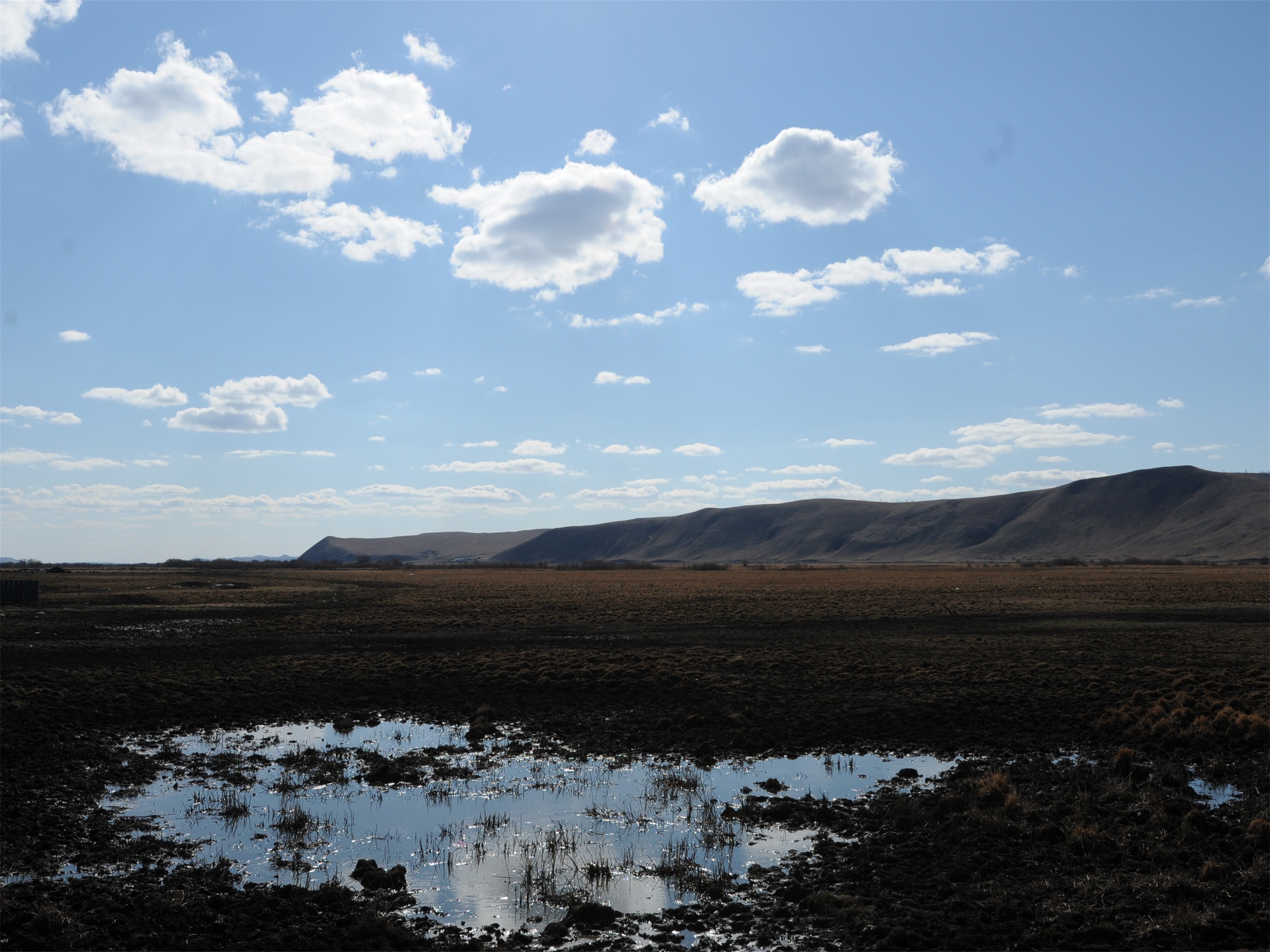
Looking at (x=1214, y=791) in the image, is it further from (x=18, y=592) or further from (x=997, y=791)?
(x=18, y=592)

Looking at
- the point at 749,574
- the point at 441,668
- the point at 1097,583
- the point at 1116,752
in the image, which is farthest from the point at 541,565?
the point at 1116,752

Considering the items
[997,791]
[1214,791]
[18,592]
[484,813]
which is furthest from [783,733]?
[18,592]

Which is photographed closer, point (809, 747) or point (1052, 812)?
point (1052, 812)

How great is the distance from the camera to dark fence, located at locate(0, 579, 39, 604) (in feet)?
144

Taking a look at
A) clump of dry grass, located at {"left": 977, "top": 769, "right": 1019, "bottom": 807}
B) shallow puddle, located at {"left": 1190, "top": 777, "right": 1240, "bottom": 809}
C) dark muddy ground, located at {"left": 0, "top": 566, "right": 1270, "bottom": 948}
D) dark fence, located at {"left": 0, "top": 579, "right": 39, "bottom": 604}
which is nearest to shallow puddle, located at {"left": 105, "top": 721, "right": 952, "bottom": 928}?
dark muddy ground, located at {"left": 0, "top": 566, "right": 1270, "bottom": 948}

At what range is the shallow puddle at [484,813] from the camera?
9328 millimetres

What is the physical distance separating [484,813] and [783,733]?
6.69 metres

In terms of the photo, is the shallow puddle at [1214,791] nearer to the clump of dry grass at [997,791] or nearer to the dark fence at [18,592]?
the clump of dry grass at [997,791]

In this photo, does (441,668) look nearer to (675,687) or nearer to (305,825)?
(675,687)

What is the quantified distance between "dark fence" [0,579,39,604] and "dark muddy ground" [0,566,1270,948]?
8.80ft

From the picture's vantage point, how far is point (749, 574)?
99.6 metres

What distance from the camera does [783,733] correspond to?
16.2 metres

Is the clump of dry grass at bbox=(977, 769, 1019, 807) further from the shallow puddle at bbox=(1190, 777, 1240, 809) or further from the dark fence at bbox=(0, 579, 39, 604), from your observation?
the dark fence at bbox=(0, 579, 39, 604)

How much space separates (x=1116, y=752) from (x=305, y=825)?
12.9 m
